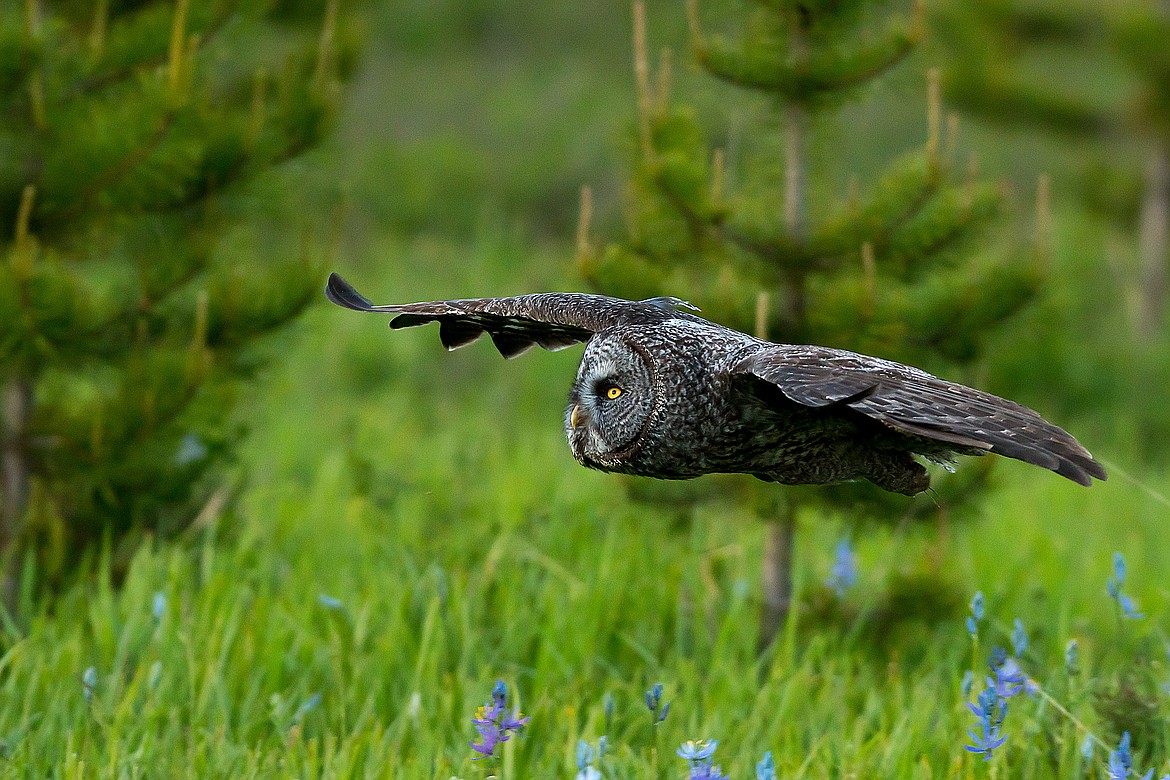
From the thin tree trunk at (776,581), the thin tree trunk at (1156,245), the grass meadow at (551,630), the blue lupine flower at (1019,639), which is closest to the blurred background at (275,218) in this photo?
the grass meadow at (551,630)

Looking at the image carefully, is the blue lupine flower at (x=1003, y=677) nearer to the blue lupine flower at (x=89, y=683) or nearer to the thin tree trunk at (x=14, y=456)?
the blue lupine flower at (x=89, y=683)

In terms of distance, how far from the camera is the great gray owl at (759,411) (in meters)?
2.67

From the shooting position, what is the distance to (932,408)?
2725 mm

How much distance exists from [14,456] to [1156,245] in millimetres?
10439

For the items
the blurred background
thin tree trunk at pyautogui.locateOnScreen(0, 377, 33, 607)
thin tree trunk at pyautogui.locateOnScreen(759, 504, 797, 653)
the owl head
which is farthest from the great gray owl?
thin tree trunk at pyautogui.locateOnScreen(0, 377, 33, 607)

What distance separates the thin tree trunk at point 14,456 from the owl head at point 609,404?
2908 millimetres

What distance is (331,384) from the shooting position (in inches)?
385

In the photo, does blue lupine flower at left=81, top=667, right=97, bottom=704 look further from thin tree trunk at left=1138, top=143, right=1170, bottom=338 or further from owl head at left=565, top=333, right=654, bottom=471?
thin tree trunk at left=1138, top=143, right=1170, bottom=338

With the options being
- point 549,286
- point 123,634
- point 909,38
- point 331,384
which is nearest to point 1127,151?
point 549,286

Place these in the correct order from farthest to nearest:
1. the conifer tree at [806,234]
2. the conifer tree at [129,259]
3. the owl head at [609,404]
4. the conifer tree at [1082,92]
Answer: the conifer tree at [1082,92] → the conifer tree at [129,259] → the conifer tree at [806,234] → the owl head at [609,404]

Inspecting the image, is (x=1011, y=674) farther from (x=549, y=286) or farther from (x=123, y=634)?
(x=549, y=286)

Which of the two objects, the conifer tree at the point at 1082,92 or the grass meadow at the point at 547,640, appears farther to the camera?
the conifer tree at the point at 1082,92

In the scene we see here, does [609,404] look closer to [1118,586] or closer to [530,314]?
[530,314]

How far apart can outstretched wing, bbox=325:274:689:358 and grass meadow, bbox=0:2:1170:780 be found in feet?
3.38
